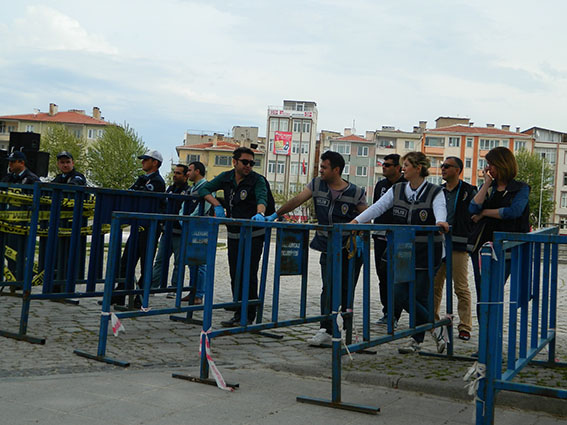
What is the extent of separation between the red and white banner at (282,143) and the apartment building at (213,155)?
2.74 meters

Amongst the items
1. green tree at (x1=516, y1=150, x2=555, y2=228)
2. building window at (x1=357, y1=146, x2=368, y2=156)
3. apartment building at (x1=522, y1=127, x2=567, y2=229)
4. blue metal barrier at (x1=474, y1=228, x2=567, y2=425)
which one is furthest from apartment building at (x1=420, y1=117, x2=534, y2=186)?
blue metal barrier at (x1=474, y1=228, x2=567, y2=425)

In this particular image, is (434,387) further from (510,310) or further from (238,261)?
(238,261)

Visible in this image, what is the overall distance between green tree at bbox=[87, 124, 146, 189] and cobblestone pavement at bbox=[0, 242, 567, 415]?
196 feet

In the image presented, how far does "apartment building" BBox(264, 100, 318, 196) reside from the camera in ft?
377

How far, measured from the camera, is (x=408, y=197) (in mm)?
7137

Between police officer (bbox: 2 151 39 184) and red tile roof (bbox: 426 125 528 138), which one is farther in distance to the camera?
red tile roof (bbox: 426 125 528 138)

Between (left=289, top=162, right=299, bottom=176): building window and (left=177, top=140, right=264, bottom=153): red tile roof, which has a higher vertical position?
(left=177, top=140, right=264, bottom=153): red tile roof

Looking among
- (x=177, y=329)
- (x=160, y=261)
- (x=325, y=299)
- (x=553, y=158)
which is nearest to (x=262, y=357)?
(x=325, y=299)

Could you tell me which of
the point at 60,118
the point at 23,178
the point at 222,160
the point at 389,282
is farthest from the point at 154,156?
the point at 60,118

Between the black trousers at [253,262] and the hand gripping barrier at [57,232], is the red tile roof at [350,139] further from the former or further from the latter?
the black trousers at [253,262]

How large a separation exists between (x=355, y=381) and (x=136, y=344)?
7.94 ft

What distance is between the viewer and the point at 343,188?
7691 millimetres

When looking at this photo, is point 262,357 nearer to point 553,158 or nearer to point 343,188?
point 343,188

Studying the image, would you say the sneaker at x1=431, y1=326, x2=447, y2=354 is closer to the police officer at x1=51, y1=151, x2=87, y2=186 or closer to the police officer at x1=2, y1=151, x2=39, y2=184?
the police officer at x1=51, y1=151, x2=87, y2=186
